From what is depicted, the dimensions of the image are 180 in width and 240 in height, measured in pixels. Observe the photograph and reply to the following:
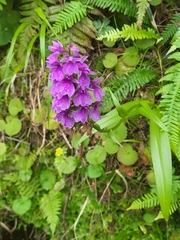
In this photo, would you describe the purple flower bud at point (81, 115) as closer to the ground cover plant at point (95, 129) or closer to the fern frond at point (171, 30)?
the ground cover plant at point (95, 129)

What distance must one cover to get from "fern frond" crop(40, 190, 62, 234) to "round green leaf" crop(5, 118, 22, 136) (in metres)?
0.45

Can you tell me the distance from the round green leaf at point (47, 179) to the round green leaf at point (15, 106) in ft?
1.40

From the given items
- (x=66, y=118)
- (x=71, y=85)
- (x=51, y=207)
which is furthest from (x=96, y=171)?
(x=71, y=85)

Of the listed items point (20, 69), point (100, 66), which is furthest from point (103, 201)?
point (20, 69)

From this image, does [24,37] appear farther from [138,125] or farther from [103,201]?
[103,201]

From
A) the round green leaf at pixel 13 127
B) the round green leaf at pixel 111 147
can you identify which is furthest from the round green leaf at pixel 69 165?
the round green leaf at pixel 13 127

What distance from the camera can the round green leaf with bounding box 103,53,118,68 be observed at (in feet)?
6.23

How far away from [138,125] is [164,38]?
0.49 m

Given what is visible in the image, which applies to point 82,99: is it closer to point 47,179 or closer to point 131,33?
point 131,33

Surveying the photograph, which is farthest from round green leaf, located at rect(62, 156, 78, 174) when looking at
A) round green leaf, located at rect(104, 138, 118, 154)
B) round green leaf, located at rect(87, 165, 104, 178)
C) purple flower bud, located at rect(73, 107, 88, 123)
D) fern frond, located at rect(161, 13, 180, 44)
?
fern frond, located at rect(161, 13, 180, 44)

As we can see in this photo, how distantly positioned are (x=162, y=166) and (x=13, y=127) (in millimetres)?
1042

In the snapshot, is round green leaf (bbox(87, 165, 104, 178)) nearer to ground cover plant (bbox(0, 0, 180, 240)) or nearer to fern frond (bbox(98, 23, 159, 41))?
ground cover plant (bbox(0, 0, 180, 240))

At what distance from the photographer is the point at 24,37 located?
6.64 ft

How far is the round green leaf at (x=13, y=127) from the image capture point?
6.93ft
